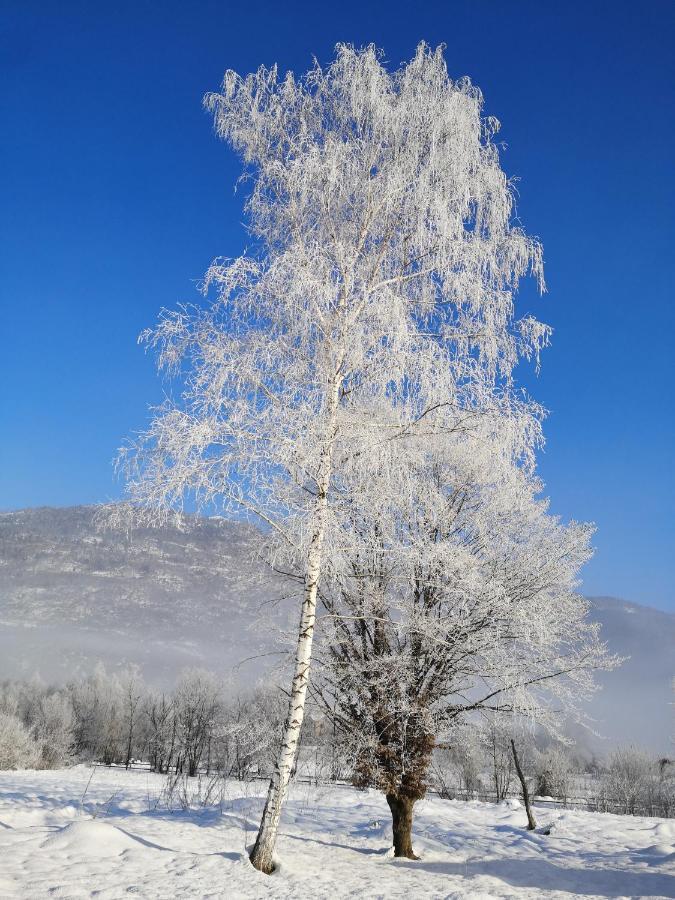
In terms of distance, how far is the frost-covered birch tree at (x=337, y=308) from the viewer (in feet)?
24.8

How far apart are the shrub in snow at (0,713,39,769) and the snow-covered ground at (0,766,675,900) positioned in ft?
85.2

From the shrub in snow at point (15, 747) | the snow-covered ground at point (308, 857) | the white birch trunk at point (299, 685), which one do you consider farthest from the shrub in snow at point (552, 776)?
the white birch trunk at point (299, 685)

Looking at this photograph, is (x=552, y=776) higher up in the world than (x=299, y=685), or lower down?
lower down

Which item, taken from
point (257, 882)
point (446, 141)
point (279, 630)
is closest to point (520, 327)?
point (446, 141)

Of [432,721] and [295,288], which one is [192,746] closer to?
[432,721]

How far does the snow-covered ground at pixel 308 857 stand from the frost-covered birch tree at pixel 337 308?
1091 millimetres

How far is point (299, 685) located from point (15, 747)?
40.6 m

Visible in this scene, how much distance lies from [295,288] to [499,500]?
5.94m

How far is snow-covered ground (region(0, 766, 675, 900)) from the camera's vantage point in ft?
20.5

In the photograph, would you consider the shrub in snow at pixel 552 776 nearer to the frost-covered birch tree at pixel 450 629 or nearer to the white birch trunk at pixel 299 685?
the frost-covered birch tree at pixel 450 629

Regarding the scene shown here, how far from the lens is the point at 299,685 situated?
7.64 m

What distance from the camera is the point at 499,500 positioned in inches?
437

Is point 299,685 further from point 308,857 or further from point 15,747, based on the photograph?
point 15,747

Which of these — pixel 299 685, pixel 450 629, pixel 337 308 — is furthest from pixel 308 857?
pixel 337 308
